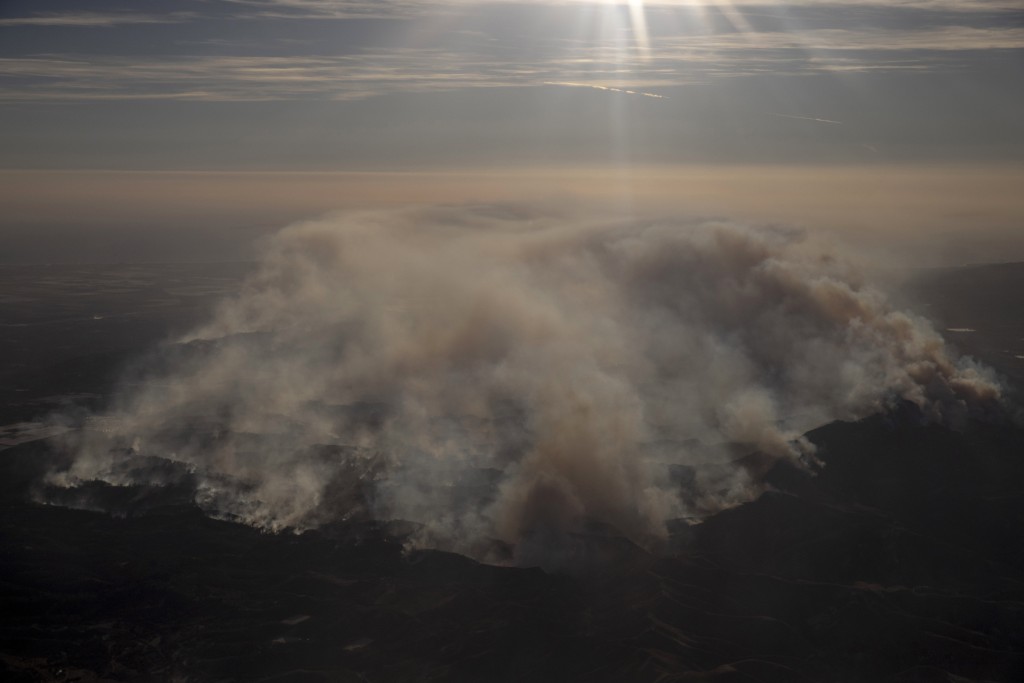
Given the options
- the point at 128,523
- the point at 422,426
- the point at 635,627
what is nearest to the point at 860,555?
the point at 635,627

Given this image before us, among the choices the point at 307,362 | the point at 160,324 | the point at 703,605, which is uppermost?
the point at 703,605

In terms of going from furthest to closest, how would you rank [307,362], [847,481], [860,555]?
1. [307,362]
2. [847,481]
3. [860,555]

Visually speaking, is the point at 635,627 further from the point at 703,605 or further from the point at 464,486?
the point at 464,486

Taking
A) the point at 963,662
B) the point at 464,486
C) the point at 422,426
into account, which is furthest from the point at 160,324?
the point at 963,662

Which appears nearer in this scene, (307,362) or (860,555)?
(860,555)

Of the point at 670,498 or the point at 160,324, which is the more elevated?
the point at 670,498

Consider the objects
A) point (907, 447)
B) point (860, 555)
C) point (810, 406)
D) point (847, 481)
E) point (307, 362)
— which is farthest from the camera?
point (307, 362)
